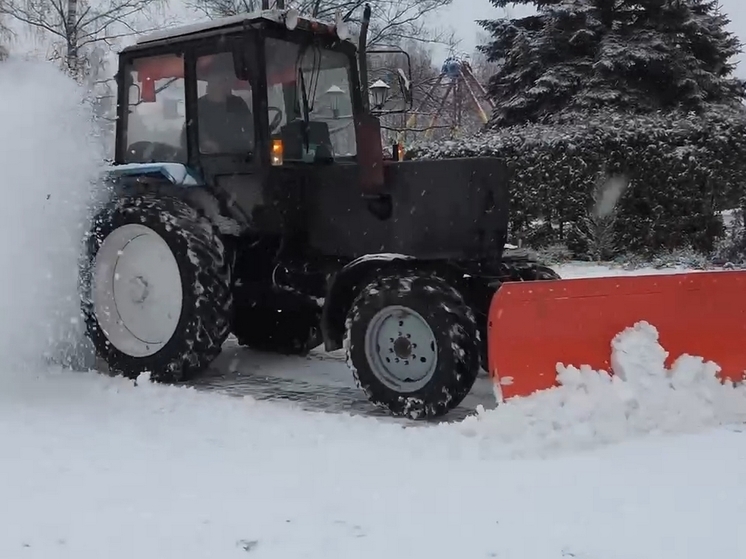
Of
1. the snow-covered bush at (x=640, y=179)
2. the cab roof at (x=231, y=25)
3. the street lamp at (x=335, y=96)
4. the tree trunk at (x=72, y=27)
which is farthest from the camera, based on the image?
the tree trunk at (x=72, y=27)

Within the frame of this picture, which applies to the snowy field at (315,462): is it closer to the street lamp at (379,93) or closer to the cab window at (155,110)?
the cab window at (155,110)

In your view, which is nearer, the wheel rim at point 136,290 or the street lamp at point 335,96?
the wheel rim at point 136,290

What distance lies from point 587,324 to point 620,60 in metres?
11.4

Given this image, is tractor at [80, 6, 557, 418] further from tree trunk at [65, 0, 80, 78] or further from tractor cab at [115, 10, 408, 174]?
tree trunk at [65, 0, 80, 78]

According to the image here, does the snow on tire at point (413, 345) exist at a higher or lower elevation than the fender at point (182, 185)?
lower

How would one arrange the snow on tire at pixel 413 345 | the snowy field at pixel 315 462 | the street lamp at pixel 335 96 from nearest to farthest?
the snowy field at pixel 315 462 < the snow on tire at pixel 413 345 < the street lamp at pixel 335 96

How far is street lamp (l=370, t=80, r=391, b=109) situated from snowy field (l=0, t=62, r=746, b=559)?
2.15 metres

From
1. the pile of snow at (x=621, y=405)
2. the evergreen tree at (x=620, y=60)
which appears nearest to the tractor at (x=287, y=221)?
the pile of snow at (x=621, y=405)

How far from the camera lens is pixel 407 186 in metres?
5.17

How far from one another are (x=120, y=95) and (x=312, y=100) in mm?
1576

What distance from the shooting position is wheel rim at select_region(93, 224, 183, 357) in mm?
5832

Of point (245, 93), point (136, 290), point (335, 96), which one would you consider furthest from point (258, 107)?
point (136, 290)

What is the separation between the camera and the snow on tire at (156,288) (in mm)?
5590

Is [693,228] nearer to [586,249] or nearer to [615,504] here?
[586,249]
